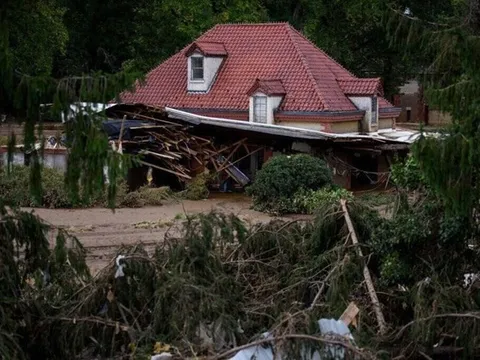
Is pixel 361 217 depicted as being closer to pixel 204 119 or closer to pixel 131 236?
pixel 131 236

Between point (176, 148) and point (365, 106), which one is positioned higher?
point (365, 106)

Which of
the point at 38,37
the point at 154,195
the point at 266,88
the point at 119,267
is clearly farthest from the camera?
the point at 38,37

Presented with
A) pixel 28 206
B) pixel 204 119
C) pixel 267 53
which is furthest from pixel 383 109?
pixel 28 206

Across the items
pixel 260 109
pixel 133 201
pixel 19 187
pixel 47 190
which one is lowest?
pixel 133 201

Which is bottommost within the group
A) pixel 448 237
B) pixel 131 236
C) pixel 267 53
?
pixel 131 236

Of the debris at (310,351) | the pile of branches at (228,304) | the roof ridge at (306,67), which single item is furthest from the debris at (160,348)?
the roof ridge at (306,67)

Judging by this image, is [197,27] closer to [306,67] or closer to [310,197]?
[306,67]

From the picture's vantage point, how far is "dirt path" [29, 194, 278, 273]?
2134 cm

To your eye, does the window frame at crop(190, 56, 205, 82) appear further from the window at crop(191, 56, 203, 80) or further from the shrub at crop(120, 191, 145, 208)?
the shrub at crop(120, 191, 145, 208)

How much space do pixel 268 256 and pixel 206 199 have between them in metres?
15.7

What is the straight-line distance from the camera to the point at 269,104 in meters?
30.0

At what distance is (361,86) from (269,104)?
3.65 m

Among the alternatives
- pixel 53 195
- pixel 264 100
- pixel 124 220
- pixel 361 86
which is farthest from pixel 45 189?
pixel 361 86

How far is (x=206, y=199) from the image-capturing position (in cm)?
2834
